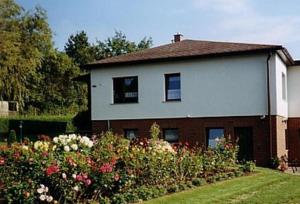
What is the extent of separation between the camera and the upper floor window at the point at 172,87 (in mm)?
27828

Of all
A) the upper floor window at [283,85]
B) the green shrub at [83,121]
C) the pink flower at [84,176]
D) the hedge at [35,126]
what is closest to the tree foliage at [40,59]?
the hedge at [35,126]

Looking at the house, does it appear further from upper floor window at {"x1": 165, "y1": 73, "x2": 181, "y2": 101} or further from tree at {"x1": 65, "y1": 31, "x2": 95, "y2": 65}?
tree at {"x1": 65, "y1": 31, "x2": 95, "y2": 65}

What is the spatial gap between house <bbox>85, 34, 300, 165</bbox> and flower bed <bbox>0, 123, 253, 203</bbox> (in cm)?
1062

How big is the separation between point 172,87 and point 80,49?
2030 inches

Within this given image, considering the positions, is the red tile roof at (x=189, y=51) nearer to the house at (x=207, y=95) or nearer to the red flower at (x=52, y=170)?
the house at (x=207, y=95)

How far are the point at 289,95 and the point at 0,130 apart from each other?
22.0 metres

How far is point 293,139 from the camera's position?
1176 inches

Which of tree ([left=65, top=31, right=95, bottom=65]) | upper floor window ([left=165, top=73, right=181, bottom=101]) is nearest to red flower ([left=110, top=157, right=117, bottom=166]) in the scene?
upper floor window ([left=165, top=73, right=181, bottom=101])

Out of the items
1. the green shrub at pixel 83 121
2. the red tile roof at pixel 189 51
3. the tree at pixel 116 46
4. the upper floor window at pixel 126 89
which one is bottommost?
the green shrub at pixel 83 121

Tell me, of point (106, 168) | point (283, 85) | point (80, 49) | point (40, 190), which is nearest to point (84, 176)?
point (106, 168)

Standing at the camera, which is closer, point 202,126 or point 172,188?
point 172,188

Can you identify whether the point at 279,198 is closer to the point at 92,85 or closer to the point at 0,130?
the point at 92,85

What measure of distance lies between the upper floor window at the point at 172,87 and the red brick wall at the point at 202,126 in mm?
1204

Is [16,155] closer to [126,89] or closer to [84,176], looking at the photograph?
[84,176]
